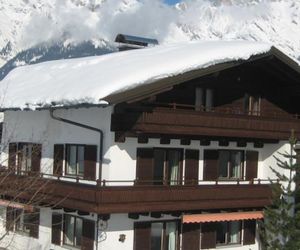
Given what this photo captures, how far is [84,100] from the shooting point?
18000 mm

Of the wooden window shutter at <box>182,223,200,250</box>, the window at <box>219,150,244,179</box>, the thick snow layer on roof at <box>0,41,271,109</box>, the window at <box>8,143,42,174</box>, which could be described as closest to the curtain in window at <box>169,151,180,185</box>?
the wooden window shutter at <box>182,223,200,250</box>

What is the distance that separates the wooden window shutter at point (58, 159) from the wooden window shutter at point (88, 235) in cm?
237

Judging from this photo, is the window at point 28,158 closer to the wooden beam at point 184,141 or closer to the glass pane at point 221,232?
the wooden beam at point 184,141

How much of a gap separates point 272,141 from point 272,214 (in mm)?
6376

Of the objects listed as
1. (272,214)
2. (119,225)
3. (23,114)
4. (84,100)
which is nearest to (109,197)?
(119,225)

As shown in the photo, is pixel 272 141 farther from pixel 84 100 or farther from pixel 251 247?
pixel 84 100

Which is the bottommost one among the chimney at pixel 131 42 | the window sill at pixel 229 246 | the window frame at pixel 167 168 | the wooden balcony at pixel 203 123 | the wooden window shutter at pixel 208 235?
the window sill at pixel 229 246

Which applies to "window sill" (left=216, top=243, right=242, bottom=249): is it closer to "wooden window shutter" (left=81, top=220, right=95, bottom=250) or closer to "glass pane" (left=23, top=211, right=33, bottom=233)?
"wooden window shutter" (left=81, top=220, right=95, bottom=250)

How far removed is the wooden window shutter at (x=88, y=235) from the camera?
19797 millimetres

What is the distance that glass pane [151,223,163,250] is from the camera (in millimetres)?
20750

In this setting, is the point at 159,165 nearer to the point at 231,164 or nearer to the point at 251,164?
the point at 231,164

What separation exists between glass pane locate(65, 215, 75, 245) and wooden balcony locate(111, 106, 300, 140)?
400cm

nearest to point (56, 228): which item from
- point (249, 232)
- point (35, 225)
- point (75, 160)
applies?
point (35, 225)

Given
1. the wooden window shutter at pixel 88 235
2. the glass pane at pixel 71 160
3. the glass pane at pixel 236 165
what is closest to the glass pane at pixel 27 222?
the glass pane at pixel 71 160
